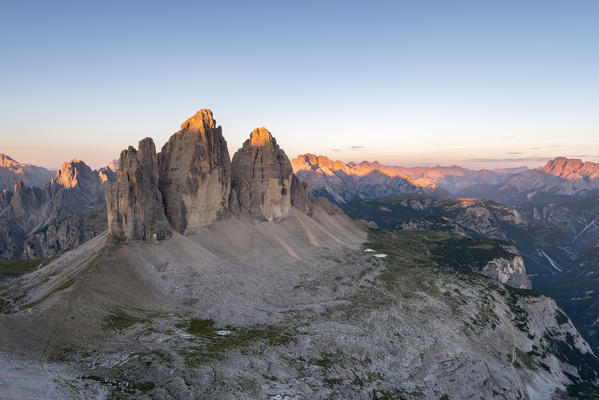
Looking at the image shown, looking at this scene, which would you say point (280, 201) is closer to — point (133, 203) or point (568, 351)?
point (133, 203)

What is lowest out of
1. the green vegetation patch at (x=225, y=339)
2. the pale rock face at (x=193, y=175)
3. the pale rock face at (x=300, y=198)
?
the green vegetation patch at (x=225, y=339)

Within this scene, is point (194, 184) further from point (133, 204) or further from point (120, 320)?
point (120, 320)

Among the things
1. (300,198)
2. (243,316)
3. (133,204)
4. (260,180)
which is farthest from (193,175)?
(300,198)

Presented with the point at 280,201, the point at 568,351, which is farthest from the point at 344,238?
the point at 568,351

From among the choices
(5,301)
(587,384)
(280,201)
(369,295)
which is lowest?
(587,384)

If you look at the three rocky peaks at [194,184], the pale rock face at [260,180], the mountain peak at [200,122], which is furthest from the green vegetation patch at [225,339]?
the pale rock face at [260,180]

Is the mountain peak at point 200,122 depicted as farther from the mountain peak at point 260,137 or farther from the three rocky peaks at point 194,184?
the mountain peak at point 260,137

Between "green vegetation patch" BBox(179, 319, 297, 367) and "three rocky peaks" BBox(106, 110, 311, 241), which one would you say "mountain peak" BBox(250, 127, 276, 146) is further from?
"green vegetation patch" BBox(179, 319, 297, 367)

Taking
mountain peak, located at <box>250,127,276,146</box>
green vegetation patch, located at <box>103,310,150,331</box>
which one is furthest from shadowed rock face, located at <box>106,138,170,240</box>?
mountain peak, located at <box>250,127,276,146</box>
